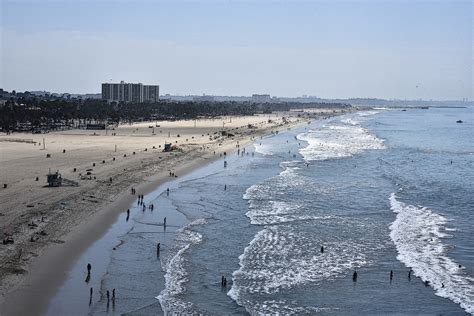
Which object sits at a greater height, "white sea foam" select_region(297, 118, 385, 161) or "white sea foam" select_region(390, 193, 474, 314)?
"white sea foam" select_region(297, 118, 385, 161)

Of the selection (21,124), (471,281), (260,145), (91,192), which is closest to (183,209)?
(91,192)

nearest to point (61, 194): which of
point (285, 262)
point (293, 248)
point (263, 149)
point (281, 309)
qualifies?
point (293, 248)

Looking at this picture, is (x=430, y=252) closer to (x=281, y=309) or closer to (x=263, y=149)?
(x=281, y=309)

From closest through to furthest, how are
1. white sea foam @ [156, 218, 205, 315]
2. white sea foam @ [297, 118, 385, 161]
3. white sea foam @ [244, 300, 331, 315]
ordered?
white sea foam @ [244, 300, 331, 315] → white sea foam @ [156, 218, 205, 315] → white sea foam @ [297, 118, 385, 161]

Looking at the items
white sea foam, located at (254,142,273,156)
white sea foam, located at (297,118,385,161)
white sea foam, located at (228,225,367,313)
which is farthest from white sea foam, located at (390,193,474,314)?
white sea foam, located at (254,142,273,156)

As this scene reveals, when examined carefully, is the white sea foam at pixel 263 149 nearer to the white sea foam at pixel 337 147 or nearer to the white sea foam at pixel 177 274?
the white sea foam at pixel 337 147

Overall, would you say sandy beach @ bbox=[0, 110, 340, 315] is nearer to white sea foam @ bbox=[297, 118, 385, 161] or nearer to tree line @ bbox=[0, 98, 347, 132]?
white sea foam @ bbox=[297, 118, 385, 161]
